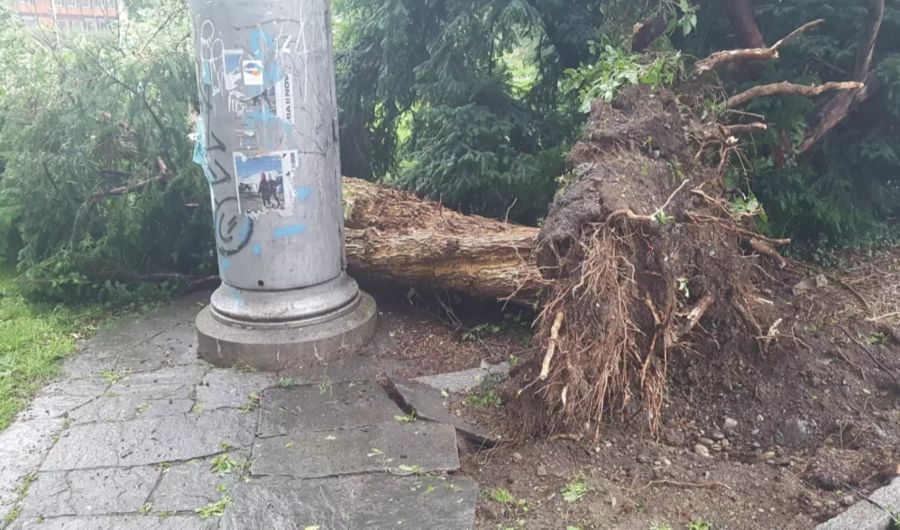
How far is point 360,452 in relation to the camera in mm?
3523

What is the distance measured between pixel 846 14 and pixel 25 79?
644 cm

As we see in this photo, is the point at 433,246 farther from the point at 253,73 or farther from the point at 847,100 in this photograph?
the point at 847,100

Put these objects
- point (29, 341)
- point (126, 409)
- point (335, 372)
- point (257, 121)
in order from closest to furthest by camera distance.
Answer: point (126, 409)
point (257, 121)
point (335, 372)
point (29, 341)

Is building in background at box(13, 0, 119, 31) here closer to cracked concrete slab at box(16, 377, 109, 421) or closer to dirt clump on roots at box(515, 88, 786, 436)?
cracked concrete slab at box(16, 377, 109, 421)

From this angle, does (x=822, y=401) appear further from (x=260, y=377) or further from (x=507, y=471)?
(x=260, y=377)

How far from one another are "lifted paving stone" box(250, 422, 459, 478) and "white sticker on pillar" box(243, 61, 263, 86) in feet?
7.08

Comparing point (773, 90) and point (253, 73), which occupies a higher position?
point (253, 73)

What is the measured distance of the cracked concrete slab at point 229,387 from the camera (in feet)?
13.7

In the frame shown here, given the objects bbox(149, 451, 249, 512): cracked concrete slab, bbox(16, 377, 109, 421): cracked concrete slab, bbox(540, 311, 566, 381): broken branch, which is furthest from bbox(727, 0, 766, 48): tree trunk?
bbox(16, 377, 109, 421): cracked concrete slab

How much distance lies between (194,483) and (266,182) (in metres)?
1.94

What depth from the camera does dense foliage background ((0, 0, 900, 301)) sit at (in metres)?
5.39

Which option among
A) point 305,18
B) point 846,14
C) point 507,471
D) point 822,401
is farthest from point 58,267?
point 846,14

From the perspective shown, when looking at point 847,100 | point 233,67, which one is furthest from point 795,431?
point 233,67

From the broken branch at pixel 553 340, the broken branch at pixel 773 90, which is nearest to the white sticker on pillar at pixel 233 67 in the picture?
the broken branch at pixel 553 340
